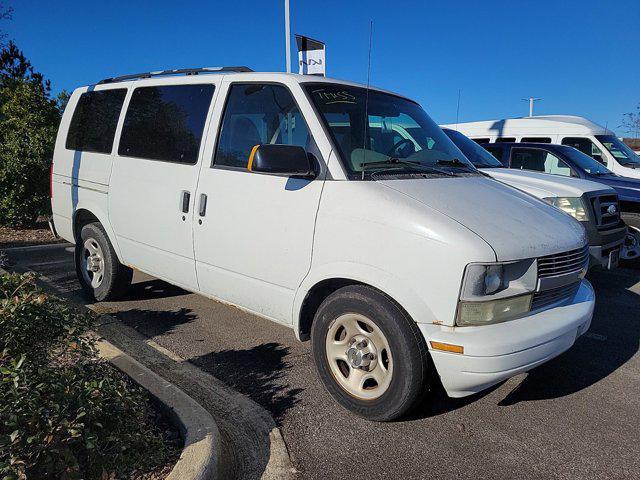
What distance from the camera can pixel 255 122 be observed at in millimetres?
3709

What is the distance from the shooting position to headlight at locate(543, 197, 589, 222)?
5961mm

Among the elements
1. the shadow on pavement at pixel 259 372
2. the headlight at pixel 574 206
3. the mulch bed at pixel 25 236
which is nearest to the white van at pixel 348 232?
the shadow on pavement at pixel 259 372

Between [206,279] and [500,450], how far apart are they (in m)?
2.35

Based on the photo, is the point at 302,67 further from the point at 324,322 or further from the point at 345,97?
the point at 324,322

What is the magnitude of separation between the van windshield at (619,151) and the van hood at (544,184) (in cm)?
329

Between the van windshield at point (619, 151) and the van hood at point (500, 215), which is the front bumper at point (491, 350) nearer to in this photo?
the van hood at point (500, 215)

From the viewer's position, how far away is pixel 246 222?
3533 mm

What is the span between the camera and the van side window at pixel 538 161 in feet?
26.6

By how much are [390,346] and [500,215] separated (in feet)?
3.40

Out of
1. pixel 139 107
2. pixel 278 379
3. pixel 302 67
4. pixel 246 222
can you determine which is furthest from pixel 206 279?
pixel 302 67

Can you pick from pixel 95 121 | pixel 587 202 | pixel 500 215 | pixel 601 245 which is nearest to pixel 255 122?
pixel 500 215

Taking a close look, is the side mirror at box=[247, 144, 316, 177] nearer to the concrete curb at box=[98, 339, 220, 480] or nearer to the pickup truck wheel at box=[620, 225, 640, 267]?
the concrete curb at box=[98, 339, 220, 480]

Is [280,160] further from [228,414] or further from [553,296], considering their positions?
[553,296]

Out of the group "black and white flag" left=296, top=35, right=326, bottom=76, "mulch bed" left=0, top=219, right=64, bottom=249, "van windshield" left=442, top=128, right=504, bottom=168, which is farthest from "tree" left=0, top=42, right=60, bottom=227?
"van windshield" left=442, top=128, right=504, bottom=168
